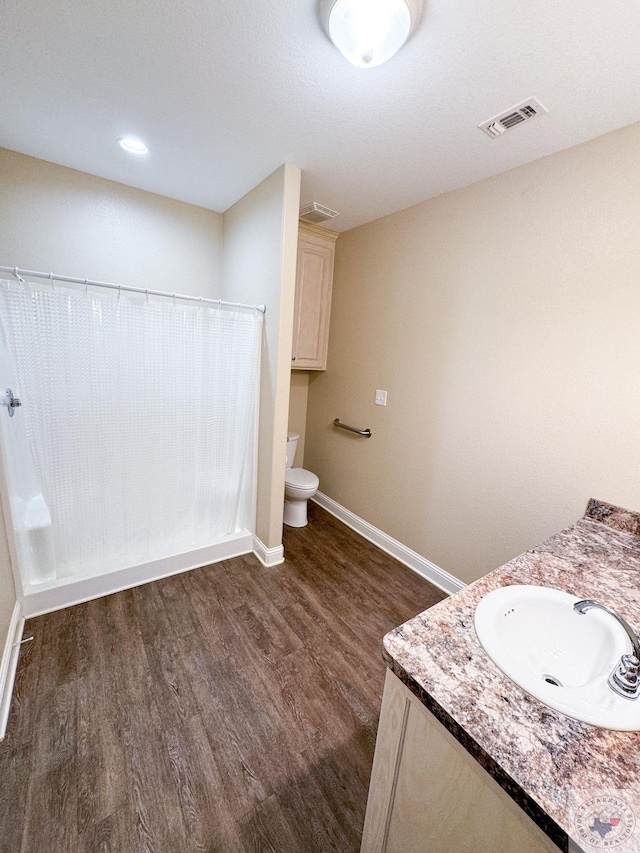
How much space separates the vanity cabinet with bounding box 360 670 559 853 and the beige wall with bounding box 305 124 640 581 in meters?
1.37

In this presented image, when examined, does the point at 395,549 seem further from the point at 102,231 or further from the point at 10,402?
the point at 102,231

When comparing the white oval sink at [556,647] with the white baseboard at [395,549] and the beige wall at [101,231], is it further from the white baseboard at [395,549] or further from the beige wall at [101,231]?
the beige wall at [101,231]

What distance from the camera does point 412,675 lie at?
2.21ft

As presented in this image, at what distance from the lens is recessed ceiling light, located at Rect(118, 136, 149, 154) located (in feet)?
5.87

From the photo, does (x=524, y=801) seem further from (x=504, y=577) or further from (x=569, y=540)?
(x=569, y=540)

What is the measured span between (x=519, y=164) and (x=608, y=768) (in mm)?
2251

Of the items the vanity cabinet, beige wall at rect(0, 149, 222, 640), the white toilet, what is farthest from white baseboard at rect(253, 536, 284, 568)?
the vanity cabinet

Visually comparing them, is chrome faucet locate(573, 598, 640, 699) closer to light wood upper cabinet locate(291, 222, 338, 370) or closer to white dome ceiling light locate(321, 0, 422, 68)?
white dome ceiling light locate(321, 0, 422, 68)

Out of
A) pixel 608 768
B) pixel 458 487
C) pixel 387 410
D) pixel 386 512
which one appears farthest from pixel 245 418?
pixel 608 768

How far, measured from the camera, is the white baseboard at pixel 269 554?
7.63 ft

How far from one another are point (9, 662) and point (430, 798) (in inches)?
68.2

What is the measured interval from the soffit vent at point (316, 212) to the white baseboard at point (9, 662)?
2.88m

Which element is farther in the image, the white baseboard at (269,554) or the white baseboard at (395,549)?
the white baseboard at (269,554)

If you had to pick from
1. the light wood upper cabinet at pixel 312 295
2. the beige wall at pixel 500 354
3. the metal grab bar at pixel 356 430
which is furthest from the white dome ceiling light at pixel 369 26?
the metal grab bar at pixel 356 430
